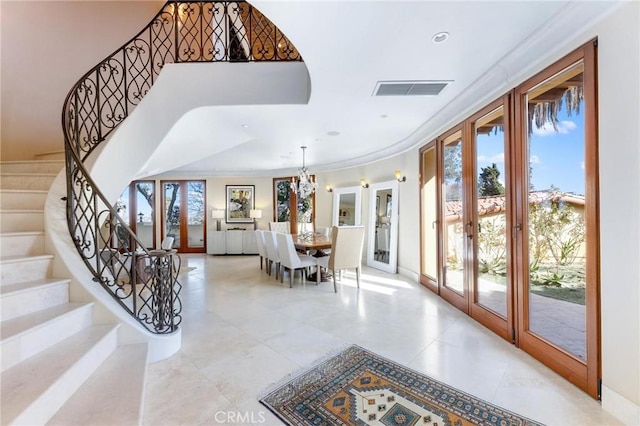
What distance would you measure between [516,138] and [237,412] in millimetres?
3134

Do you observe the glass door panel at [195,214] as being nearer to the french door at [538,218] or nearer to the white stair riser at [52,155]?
the white stair riser at [52,155]

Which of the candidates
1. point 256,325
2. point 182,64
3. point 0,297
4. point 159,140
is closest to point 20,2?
point 182,64

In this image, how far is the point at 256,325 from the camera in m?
3.09

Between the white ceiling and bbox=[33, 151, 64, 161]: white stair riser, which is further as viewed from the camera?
bbox=[33, 151, 64, 161]: white stair riser

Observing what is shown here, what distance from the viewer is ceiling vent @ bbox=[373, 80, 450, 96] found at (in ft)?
9.07

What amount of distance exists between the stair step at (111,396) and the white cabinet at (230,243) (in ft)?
20.6

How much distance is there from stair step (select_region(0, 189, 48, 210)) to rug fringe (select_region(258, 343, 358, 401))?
2.53m

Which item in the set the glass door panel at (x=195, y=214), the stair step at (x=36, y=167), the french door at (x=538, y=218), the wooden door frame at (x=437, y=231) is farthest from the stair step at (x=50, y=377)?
the glass door panel at (x=195, y=214)

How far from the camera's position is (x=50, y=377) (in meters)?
1.35

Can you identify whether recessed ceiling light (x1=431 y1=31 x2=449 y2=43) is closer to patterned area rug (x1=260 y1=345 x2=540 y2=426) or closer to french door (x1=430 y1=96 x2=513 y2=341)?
french door (x1=430 y1=96 x2=513 y2=341)

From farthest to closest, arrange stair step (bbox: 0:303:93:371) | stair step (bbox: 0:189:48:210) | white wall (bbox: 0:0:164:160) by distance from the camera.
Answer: white wall (bbox: 0:0:164:160) → stair step (bbox: 0:189:48:210) → stair step (bbox: 0:303:93:371)

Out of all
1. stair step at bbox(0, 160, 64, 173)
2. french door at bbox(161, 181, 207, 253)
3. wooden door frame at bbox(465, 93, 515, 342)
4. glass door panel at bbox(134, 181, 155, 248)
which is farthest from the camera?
french door at bbox(161, 181, 207, 253)

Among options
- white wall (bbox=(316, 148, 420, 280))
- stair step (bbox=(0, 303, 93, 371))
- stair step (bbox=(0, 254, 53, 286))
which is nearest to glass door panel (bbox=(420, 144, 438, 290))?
white wall (bbox=(316, 148, 420, 280))

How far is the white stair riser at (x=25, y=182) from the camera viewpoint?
2.76 metres
